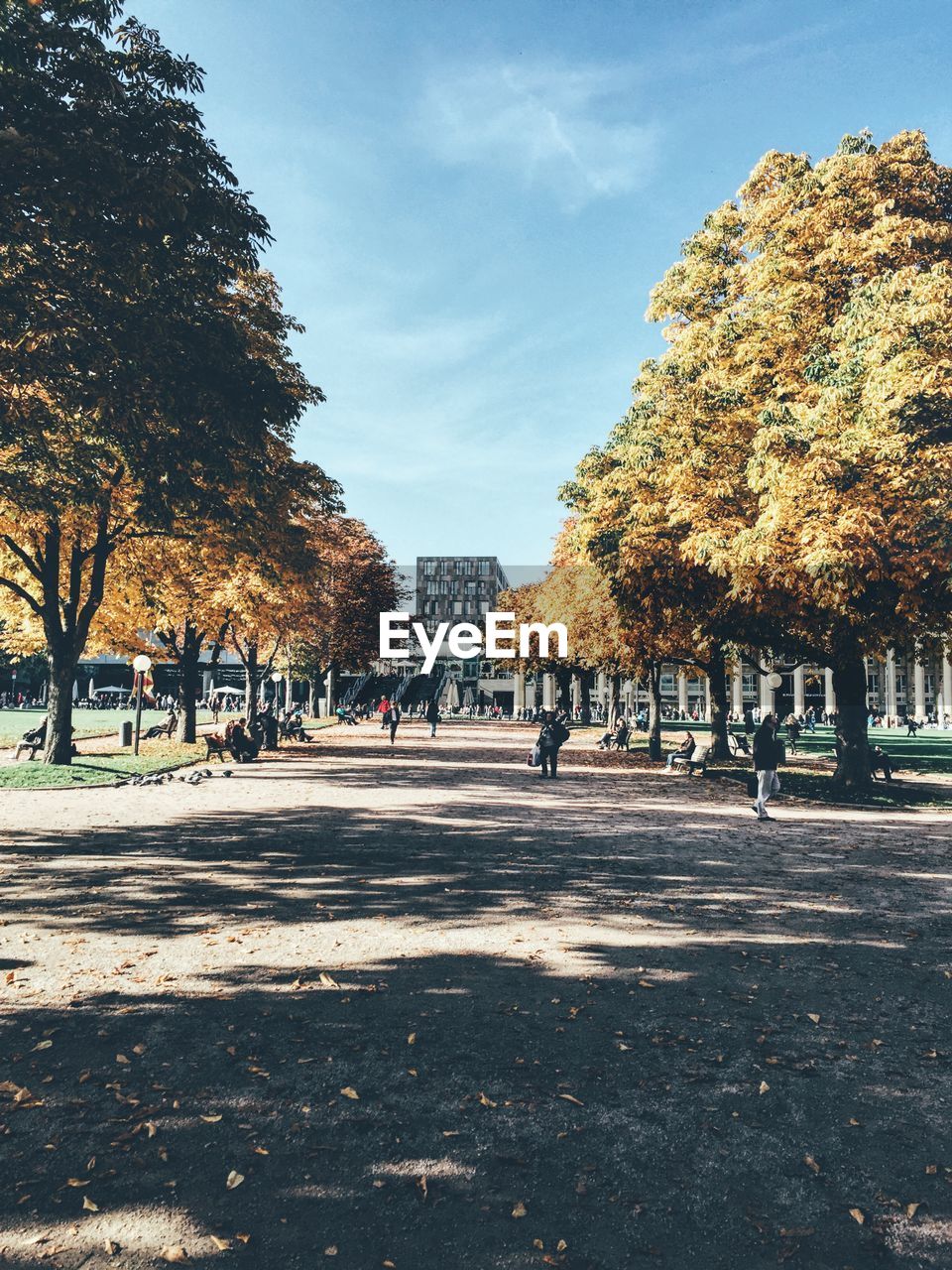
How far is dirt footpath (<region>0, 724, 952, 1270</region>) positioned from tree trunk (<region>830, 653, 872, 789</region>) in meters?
9.40

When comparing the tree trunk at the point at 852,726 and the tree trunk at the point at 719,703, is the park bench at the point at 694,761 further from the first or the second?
the tree trunk at the point at 719,703

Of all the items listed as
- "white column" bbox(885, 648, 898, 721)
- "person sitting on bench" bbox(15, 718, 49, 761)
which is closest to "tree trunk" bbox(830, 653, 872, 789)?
"person sitting on bench" bbox(15, 718, 49, 761)

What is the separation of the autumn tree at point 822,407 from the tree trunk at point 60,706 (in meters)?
15.1

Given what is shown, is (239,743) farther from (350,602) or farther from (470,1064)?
(350,602)

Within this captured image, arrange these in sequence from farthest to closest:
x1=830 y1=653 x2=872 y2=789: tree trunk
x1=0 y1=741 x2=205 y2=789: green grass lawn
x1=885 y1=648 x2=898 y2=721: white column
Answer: x1=885 y1=648 x2=898 y2=721: white column
x1=830 y1=653 x2=872 y2=789: tree trunk
x1=0 y1=741 x2=205 y2=789: green grass lawn

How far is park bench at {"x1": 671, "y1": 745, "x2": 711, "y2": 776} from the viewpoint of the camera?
24.0 m

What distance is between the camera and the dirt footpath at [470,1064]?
3.36 m

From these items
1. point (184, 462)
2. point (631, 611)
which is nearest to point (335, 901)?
point (184, 462)

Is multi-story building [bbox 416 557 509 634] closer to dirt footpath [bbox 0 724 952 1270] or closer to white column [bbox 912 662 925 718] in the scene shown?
white column [bbox 912 662 925 718]

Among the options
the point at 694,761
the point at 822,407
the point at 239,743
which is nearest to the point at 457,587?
the point at 239,743

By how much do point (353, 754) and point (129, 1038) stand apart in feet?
80.6

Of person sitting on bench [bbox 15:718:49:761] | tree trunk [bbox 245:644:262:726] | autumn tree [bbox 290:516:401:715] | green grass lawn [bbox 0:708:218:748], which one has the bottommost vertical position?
green grass lawn [bbox 0:708:218:748]

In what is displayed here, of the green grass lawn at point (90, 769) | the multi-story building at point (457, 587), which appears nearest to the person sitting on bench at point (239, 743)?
the green grass lawn at point (90, 769)

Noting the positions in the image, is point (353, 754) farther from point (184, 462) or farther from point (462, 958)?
point (462, 958)
